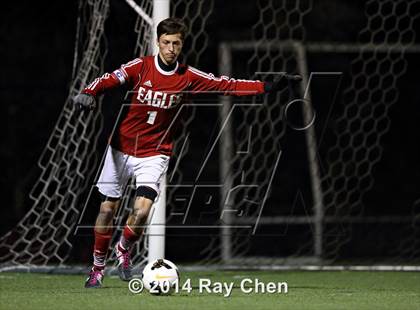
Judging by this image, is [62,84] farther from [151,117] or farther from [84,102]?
[84,102]

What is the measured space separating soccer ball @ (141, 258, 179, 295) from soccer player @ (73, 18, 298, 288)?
1.69 ft

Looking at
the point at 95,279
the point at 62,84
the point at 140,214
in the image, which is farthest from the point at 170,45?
the point at 62,84

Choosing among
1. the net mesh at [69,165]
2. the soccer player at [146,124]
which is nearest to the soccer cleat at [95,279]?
the soccer player at [146,124]

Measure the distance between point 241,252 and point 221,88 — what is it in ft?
12.9

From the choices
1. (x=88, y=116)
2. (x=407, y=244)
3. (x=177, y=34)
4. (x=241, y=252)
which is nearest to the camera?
(x=177, y=34)

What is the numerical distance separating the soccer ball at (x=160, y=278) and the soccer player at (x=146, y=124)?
52 cm

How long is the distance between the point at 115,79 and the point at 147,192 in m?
0.68

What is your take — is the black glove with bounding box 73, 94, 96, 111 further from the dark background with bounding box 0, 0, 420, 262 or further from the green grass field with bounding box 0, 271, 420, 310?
the dark background with bounding box 0, 0, 420, 262

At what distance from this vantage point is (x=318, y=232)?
30.7 ft

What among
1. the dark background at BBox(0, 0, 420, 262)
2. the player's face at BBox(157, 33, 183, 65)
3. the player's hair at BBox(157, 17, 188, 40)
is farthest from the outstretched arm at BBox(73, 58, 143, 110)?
the dark background at BBox(0, 0, 420, 262)

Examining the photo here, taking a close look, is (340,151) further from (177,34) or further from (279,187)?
(177,34)

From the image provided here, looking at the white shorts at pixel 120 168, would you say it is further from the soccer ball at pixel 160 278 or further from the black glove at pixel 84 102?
the soccer ball at pixel 160 278

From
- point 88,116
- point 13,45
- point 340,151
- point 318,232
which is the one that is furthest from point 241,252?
point 13,45

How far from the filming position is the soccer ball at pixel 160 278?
5523 millimetres
